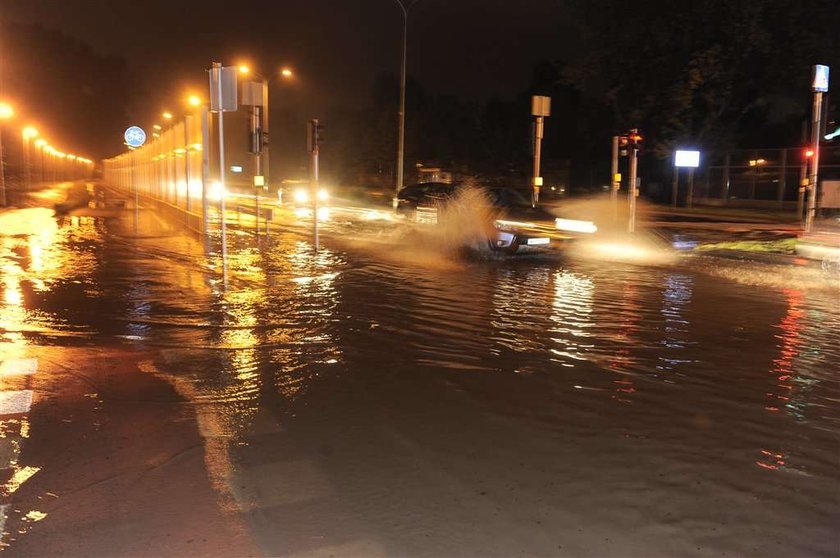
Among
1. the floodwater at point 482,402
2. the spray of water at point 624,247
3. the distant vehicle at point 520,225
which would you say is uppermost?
the distant vehicle at point 520,225

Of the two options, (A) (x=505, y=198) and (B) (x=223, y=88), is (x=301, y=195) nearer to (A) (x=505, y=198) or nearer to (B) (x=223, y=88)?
(A) (x=505, y=198)

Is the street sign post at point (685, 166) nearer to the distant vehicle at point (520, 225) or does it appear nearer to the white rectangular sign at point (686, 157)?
the white rectangular sign at point (686, 157)

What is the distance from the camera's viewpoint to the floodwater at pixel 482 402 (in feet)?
12.8

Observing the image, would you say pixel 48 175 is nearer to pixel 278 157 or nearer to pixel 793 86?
pixel 278 157

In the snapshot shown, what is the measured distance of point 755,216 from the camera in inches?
1383

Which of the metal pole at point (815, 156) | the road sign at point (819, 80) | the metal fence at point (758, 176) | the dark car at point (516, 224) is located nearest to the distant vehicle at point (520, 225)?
the dark car at point (516, 224)

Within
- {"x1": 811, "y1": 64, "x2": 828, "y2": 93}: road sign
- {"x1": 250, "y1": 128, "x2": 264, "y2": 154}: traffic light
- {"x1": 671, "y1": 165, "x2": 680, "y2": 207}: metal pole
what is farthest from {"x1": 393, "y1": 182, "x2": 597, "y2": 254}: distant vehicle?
{"x1": 671, "y1": 165, "x2": 680, "y2": 207}: metal pole

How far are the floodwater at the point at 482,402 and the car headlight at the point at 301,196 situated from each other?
24.5 meters

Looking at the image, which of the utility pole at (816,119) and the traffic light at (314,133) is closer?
the traffic light at (314,133)

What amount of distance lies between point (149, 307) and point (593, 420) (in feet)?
21.2

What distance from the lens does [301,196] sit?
3753 centimetres

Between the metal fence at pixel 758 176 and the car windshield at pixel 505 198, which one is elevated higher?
the metal fence at pixel 758 176

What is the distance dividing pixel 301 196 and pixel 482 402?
3272cm

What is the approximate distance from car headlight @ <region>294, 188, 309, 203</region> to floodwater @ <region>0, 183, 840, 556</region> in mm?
24455
